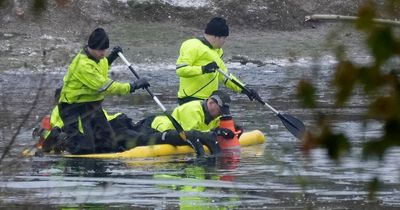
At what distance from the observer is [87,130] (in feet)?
45.9

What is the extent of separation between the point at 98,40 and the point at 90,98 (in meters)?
0.90

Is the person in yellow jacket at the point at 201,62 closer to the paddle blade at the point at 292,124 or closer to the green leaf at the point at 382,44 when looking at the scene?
the paddle blade at the point at 292,124

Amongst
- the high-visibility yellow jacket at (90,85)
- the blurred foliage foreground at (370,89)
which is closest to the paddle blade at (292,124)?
the high-visibility yellow jacket at (90,85)

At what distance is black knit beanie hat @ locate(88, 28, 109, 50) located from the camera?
1347 centimetres

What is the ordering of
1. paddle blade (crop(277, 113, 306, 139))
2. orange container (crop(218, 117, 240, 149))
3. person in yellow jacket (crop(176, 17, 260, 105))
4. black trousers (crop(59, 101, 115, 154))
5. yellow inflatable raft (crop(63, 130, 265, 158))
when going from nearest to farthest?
1. black trousers (crop(59, 101, 115, 154))
2. yellow inflatable raft (crop(63, 130, 265, 158))
3. orange container (crop(218, 117, 240, 149))
4. person in yellow jacket (crop(176, 17, 260, 105))
5. paddle blade (crop(277, 113, 306, 139))

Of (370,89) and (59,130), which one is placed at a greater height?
(370,89)

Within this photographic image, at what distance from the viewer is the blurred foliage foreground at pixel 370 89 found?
10.5 ft

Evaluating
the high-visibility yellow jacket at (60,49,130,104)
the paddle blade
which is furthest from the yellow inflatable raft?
the paddle blade

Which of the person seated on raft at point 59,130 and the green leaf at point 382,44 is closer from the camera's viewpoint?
the green leaf at point 382,44

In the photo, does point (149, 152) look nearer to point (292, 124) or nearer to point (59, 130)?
point (59, 130)

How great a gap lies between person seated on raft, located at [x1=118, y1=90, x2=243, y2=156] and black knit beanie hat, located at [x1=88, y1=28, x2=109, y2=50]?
1201 millimetres

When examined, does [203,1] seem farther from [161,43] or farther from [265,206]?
[265,206]

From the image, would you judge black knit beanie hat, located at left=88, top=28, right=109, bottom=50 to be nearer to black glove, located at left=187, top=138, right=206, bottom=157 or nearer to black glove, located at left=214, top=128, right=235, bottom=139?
black glove, located at left=187, top=138, right=206, bottom=157

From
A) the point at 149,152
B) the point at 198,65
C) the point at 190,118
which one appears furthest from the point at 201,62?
the point at 149,152
